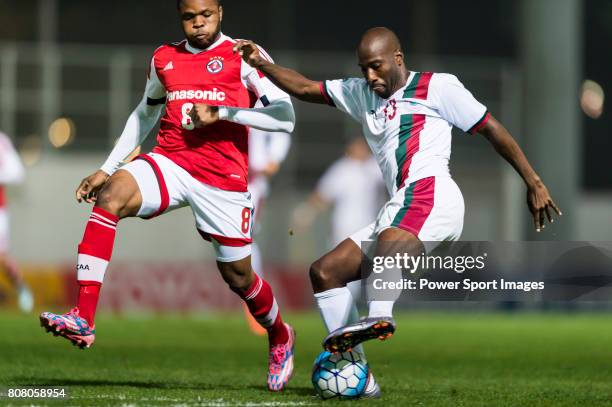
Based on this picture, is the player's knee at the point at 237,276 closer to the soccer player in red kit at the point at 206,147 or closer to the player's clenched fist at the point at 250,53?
the soccer player in red kit at the point at 206,147

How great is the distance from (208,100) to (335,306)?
58.3 inches

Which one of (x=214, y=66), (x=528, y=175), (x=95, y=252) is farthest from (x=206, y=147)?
(x=528, y=175)

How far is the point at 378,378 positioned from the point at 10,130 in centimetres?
1282

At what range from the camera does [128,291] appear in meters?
19.2

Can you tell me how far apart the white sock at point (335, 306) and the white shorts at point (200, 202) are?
2.71ft

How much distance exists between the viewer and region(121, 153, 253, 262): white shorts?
7.79 m

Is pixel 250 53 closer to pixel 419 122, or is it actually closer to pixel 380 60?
pixel 380 60

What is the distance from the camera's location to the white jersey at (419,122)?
7.46m

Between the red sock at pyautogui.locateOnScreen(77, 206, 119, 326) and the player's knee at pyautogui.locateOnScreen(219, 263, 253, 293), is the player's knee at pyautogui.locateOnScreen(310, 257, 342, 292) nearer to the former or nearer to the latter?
the player's knee at pyautogui.locateOnScreen(219, 263, 253, 293)

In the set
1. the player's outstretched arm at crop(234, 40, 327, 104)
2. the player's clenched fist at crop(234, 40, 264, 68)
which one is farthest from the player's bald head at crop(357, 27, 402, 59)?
the player's clenched fist at crop(234, 40, 264, 68)

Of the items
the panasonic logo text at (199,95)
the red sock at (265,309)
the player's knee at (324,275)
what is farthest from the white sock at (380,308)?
the panasonic logo text at (199,95)

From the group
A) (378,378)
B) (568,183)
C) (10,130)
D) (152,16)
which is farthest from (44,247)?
(378,378)

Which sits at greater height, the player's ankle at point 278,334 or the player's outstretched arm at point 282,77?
the player's outstretched arm at point 282,77

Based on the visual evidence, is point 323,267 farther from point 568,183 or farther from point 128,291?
point 568,183
